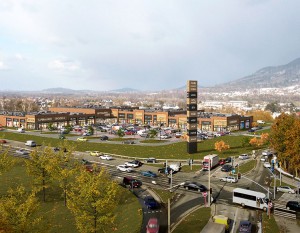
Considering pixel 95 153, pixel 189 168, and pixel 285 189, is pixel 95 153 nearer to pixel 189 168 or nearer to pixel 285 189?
pixel 189 168

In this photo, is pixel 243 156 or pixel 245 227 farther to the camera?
pixel 243 156

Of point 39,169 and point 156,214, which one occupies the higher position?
point 39,169

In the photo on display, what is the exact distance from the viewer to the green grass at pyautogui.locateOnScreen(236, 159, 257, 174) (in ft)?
207

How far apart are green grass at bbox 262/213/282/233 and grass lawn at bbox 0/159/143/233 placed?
51.3 feet

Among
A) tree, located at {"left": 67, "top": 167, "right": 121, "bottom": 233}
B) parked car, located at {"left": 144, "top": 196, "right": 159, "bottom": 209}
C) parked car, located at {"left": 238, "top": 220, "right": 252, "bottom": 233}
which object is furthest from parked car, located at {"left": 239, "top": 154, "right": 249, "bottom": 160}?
tree, located at {"left": 67, "top": 167, "right": 121, "bottom": 233}

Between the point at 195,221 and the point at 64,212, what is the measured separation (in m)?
17.8

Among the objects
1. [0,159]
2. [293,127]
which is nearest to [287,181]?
[293,127]

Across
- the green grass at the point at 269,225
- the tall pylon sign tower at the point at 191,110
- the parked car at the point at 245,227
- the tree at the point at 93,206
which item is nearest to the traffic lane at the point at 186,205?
the parked car at the point at 245,227

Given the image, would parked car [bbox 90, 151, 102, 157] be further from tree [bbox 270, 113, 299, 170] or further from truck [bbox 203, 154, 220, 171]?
tree [bbox 270, 113, 299, 170]

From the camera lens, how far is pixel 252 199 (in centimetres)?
4172

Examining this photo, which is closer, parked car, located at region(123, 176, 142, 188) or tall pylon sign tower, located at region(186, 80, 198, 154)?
parked car, located at region(123, 176, 142, 188)

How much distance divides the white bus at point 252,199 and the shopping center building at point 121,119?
272ft

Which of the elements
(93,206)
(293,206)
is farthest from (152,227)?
(293,206)

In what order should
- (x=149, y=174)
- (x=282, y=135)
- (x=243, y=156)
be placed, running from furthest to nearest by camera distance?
(x=243, y=156) < (x=282, y=135) < (x=149, y=174)
